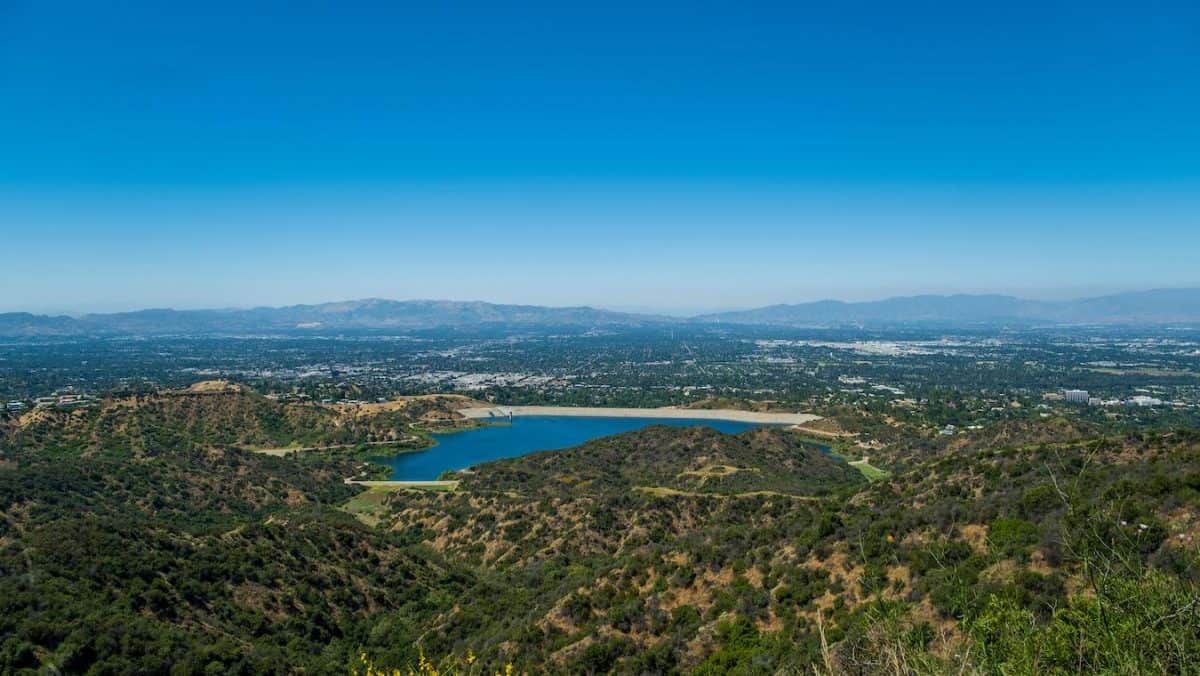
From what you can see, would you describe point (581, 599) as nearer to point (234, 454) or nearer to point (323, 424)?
point (234, 454)

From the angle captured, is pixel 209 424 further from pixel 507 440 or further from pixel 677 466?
pixel 677 466

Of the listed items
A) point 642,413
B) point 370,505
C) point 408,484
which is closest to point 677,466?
point 408,484

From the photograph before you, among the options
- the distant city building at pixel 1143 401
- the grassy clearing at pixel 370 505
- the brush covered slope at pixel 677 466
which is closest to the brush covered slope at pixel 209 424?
the grassy clearing at pixel 370 505

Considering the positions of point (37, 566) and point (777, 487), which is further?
point (777, 487)

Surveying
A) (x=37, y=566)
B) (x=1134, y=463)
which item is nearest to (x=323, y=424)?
(x=37, y=566)

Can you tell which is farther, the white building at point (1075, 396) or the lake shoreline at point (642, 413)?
the white building at point (1075, 396)

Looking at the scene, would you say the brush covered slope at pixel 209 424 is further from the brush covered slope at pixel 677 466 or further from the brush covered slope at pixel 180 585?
the brush covered slope at pixel 677 466
